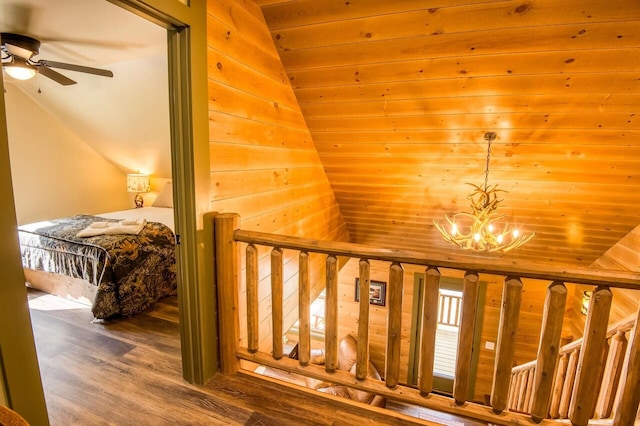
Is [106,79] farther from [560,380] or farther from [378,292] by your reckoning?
[560,380]

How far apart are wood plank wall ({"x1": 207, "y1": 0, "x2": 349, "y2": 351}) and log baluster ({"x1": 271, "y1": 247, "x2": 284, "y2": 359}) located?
1.43 feet

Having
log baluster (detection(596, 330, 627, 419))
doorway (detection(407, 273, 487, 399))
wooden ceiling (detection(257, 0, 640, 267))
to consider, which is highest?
wooden ceiling (detection(257, 0, 640, 267))

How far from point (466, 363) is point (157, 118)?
13.6 feet

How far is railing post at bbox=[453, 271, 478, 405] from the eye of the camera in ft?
4.28

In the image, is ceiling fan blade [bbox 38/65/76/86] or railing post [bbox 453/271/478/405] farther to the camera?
ceiling fan blade [bbox 38/65/76/86]

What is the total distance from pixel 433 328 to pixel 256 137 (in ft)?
5.11

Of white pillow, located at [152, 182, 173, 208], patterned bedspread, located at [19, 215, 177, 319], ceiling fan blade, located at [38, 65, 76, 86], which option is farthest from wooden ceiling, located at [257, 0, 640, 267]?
white pillow, located at [152, 182, 173, 208]

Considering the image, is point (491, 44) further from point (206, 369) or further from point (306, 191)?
point (206, 369)

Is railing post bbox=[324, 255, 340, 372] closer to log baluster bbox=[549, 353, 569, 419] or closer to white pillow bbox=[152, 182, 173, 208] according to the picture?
log baluster bbox=[549, 353, 569, 419]

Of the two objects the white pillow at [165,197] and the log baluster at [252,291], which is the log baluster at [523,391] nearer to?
the log baluster at [252,291]

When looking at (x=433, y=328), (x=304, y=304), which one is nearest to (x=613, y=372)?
(x=433, y=328)

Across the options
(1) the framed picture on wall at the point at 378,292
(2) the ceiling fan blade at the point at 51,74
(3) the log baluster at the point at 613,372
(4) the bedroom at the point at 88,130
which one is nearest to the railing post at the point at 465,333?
(3) the log baluster at the point at 613,372

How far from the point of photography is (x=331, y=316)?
1.57 metres

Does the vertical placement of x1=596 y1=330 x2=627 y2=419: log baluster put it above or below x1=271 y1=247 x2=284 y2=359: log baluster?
below
